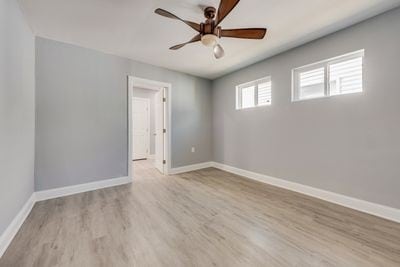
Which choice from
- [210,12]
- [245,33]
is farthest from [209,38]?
[245,33]

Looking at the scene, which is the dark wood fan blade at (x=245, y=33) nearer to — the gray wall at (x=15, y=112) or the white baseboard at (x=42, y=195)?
the gray wall at (x=15, y=112)

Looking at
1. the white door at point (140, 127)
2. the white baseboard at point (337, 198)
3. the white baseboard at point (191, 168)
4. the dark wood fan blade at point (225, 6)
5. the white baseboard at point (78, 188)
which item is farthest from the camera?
the white door at point (140, 127)

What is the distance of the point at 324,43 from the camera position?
264cm

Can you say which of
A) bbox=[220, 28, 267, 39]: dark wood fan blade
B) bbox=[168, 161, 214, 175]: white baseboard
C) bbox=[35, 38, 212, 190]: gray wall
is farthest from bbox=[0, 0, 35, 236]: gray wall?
bbox=[168, 161, 214, 175]: white baseboard

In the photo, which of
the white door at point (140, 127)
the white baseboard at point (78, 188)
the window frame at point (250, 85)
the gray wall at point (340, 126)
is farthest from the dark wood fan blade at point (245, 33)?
→ the white door at point (140, 127)

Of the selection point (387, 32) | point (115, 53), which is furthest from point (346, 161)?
point (115, 53)

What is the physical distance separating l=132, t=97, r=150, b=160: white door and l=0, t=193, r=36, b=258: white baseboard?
3.71 metres

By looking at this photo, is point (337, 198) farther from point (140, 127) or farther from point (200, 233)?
point (140, 127)

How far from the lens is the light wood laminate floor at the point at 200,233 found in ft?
4.84

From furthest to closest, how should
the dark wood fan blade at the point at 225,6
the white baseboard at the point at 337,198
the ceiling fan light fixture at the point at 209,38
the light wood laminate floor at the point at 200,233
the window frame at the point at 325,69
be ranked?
the window frame at the point at 325,69 → the white baseboard at the point at 337,198 → the ceiling fan light fixture at the point at 209,38 → the dark wood fan blade at the point at 225,6 → the light wood laminate floor at the point at 200,233

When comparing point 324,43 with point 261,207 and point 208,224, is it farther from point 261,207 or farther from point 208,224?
point 208,224

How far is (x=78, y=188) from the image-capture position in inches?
116

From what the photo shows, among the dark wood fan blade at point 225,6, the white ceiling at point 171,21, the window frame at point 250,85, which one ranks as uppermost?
the white ceiling at point 171,21

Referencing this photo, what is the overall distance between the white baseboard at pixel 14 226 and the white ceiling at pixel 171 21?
239cm
